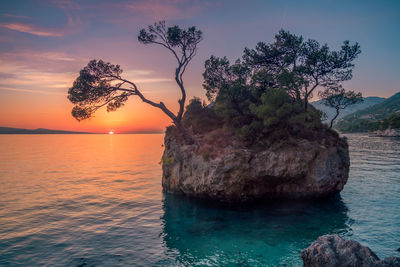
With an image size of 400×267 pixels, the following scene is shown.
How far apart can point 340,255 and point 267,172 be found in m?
12.1

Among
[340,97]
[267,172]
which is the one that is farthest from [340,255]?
[340,97]

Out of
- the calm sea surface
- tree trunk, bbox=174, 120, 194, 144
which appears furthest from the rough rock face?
the calm sea surface

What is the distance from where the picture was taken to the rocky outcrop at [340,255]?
972 cm

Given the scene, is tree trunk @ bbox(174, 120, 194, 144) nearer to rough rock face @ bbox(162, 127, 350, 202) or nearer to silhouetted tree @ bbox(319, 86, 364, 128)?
rough rock face @ bbox(162, 127, 350, 202)

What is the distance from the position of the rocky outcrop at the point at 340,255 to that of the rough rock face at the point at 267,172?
37.1 ft

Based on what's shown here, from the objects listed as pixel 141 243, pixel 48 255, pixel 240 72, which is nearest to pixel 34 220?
pixel 48 255

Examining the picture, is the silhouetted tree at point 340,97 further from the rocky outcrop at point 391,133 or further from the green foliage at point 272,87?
the rocky outcrop at point 391,133

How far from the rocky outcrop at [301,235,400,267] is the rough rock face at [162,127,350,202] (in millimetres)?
11296

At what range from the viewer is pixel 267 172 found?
72.3 ft

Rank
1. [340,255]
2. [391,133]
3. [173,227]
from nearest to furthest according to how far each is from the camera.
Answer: [340,255]
[173,227]
[391,133]

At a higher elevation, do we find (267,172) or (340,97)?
(340,97)

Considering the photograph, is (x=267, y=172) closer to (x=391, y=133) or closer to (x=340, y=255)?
(x=340, y=255)

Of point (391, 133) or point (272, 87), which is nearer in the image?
point (272, 87)

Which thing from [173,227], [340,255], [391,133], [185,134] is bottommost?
[173,227]
